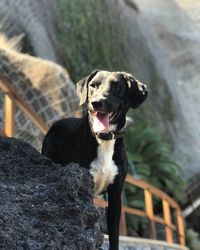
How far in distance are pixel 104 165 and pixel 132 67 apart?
18077mm

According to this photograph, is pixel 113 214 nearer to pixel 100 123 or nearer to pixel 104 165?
pixel 104 165

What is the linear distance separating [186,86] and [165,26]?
3467mm

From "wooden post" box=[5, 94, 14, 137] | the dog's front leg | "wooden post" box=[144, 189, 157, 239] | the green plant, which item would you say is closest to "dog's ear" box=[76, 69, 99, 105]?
the dog's front leg

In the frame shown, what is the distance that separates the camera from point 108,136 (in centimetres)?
373

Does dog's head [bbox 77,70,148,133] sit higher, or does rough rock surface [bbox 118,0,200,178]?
dog's head [bbox 77,70,148,133]

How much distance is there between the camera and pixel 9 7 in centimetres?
1530

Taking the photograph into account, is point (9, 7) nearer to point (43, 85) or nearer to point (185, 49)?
point (43, 85)

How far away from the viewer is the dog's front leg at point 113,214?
378 centimetres

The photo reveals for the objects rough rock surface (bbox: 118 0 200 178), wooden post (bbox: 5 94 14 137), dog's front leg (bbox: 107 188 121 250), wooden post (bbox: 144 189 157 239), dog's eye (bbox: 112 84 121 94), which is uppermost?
dog's eye (bbox: 112 84 121 94)

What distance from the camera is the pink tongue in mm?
3697

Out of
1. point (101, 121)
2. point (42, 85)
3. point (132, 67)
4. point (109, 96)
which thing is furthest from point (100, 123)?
point (132, 67)

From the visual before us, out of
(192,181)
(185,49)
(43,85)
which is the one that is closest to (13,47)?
(43,85)

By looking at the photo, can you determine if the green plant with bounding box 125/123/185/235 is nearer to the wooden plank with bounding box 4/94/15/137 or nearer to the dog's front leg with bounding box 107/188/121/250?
the wooden plank with bounding box 4/94/15/137

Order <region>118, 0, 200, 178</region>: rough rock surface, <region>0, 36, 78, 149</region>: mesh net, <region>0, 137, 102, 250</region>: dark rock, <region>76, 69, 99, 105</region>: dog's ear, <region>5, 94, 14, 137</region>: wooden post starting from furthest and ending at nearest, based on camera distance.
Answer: <region>118, 0, 200, 178</region>: rough rock surface < <region>0, 36, 78, 149</region>: mesh net < <region>5, 94, 14, 137</region>: wooden post < <region>76, 69, 99, 105</region>: dog's ear < <region>0, 137, 102, 250</region>: dark rock
